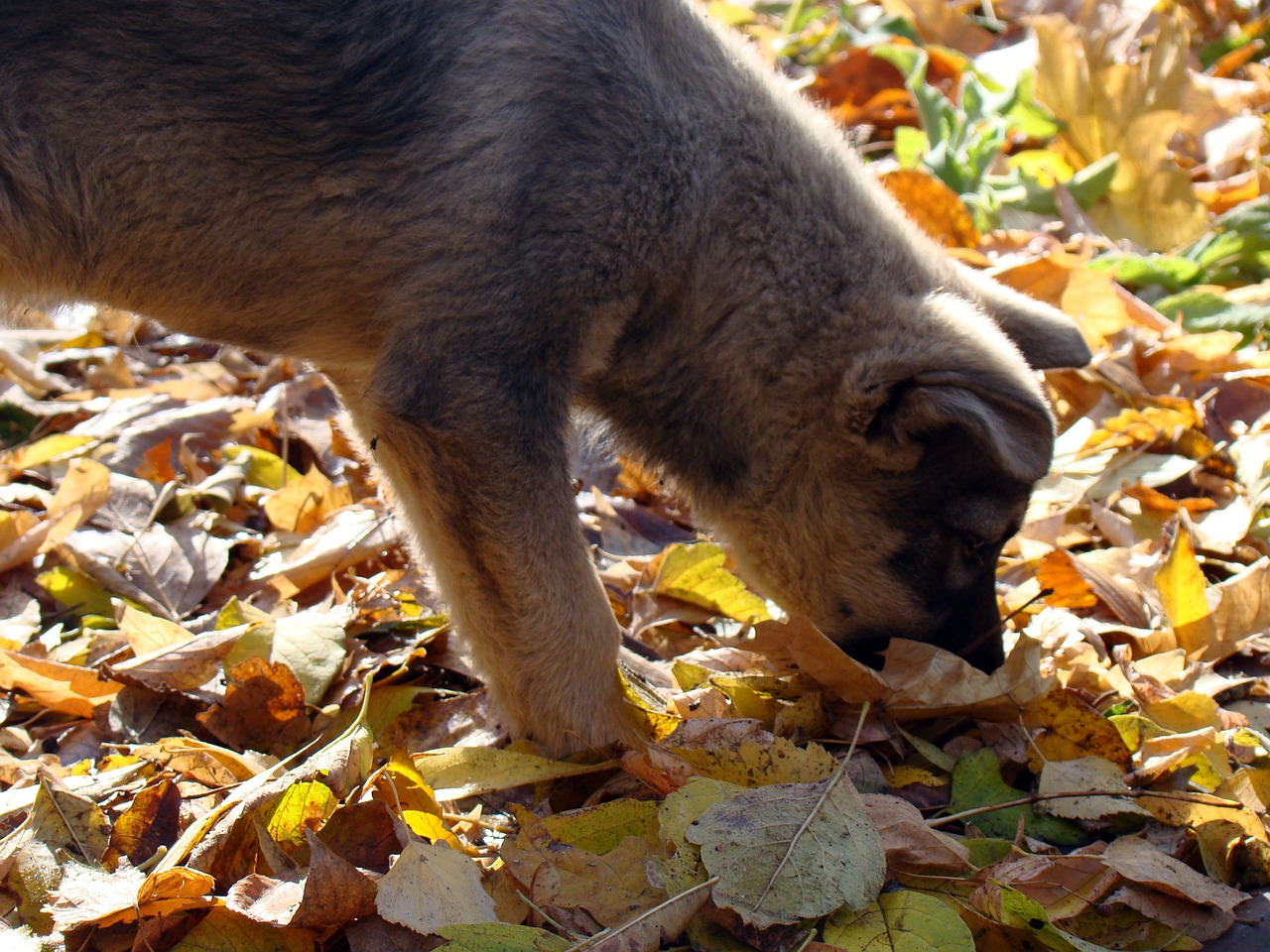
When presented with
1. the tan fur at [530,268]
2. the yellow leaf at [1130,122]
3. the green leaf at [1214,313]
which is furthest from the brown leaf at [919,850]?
the yellow leaf at [1130,122]

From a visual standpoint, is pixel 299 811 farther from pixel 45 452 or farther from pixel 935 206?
pixel 935 206

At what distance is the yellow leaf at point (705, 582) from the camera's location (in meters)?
3.96

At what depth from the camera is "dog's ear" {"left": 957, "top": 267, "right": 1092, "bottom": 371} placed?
3961 mm

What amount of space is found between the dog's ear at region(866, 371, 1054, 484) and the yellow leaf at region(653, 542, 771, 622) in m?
0.72

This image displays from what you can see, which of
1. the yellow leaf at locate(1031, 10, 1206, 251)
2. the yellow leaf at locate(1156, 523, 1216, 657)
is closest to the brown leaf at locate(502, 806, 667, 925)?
the yellow leaf at locate(1156, 523, 1216, 657)

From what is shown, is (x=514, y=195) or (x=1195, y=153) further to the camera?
(x=1195, y=153)

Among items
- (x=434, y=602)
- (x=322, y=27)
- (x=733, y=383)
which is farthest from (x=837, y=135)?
(x=434, y=602)

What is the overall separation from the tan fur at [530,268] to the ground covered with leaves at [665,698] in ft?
1.34

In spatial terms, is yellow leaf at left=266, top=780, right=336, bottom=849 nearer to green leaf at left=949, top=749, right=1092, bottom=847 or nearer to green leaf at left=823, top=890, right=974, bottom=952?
green leaf at left=823, top=890, right=974, bottom=952

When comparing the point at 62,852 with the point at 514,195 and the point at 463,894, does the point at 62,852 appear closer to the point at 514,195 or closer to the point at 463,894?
the point at 463,894

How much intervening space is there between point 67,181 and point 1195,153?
5673mm

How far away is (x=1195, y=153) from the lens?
6.77 metres

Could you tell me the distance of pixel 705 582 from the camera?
4004 mm

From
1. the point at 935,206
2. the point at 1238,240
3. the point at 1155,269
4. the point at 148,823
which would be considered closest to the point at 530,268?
the point at 148,823
